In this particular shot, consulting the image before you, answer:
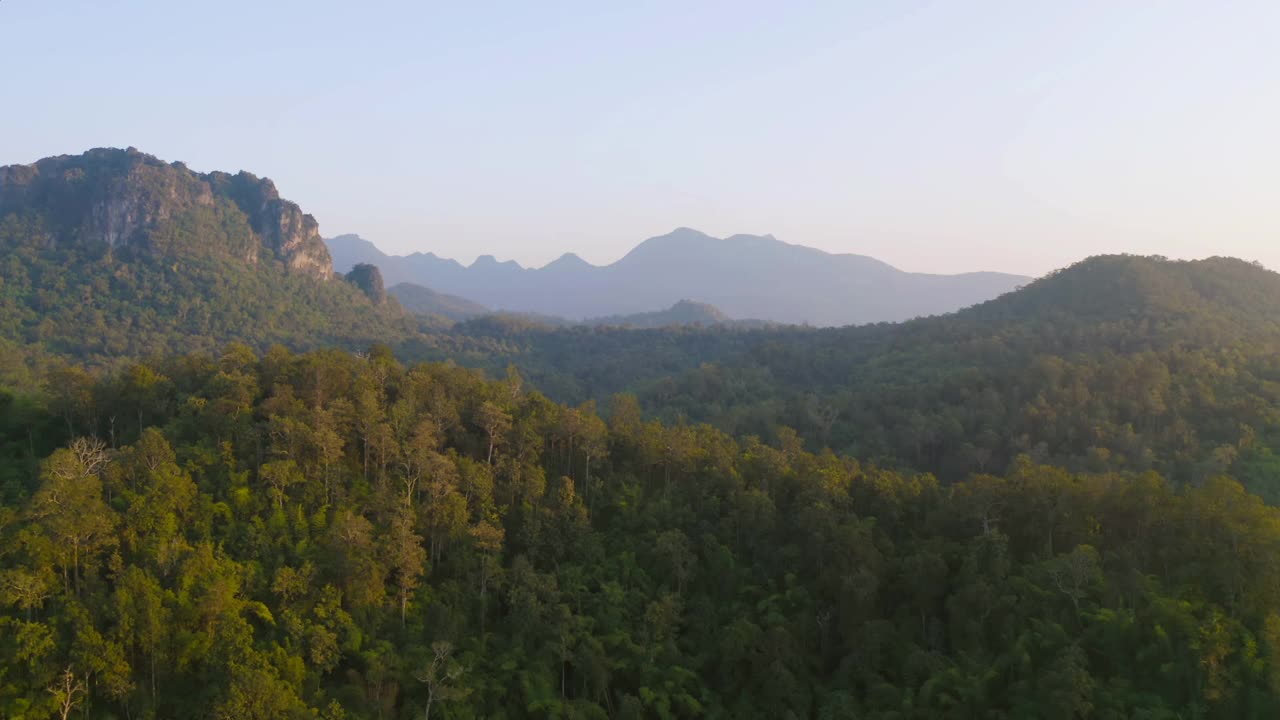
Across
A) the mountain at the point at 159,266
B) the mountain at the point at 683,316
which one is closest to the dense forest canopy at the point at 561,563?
the mountain at the point at 159,266

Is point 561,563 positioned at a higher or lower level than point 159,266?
lower

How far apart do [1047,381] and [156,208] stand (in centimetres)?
11115

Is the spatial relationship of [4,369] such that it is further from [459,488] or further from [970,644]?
[970,644]

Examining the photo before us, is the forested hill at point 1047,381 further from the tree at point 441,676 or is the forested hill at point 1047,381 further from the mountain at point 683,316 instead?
the mountain at point 683,316

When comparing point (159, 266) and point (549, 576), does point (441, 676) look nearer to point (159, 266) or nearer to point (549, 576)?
point (549, 576)

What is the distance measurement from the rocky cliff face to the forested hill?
5513 cm

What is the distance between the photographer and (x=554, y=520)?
78.3 feet

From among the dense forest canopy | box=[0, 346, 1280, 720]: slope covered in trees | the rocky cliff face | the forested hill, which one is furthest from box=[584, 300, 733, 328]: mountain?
box=[0, 346, 1280, 720]: slope covered in trees

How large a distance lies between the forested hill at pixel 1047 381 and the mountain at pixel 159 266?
37804 mm

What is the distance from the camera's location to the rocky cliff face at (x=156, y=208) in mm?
97500

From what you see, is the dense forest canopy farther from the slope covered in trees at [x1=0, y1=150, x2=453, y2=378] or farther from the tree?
the slope covered in trees at [x1=0, y1=150, x2=453, y2=378]

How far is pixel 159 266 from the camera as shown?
94.3 meters

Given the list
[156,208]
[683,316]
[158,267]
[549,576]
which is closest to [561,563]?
[549,576]

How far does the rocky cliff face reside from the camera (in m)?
97.5
